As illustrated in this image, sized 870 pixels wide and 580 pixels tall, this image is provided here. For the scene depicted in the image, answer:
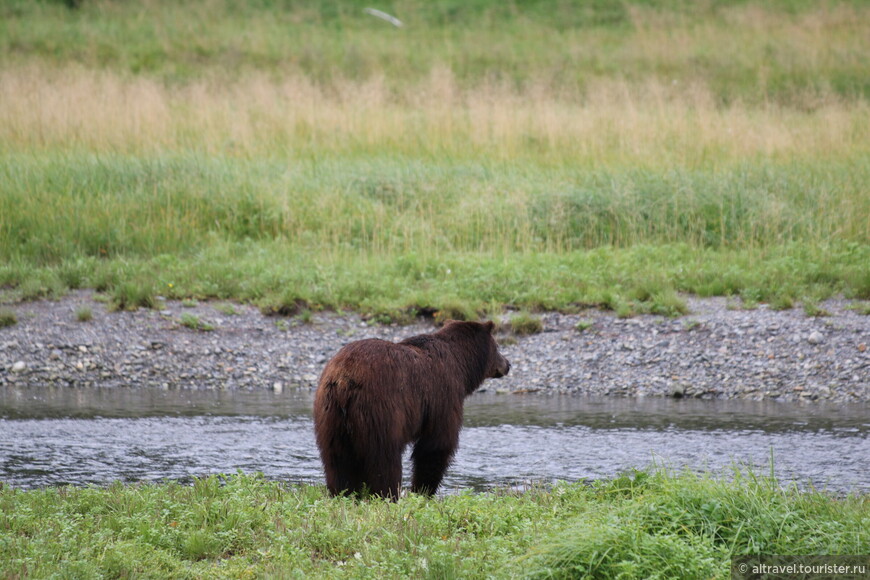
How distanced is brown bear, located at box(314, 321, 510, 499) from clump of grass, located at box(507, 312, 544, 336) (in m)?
5.50

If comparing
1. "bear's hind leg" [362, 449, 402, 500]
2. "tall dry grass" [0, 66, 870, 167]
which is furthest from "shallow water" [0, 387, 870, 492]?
"tall dry grass" [0, 66, 870, 167]

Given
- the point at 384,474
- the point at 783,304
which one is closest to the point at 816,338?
the point at 783,304

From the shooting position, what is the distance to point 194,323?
476 inches

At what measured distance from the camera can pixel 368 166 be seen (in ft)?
54.3

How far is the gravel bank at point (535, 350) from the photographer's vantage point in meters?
10.9

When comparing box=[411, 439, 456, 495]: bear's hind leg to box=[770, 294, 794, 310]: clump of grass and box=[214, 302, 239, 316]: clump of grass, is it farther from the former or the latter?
box=[770, 294, 794, 310]: clump of grass

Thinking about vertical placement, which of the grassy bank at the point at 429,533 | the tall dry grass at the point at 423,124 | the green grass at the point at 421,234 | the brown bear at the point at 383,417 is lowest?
the grassy bank at the point at 429,533

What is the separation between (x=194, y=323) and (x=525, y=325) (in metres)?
4.25

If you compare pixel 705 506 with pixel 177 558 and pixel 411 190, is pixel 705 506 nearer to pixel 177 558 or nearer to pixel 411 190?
pixel 177 558

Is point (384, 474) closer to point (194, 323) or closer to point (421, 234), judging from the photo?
point (194, 323)

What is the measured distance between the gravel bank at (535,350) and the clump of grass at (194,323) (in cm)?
3

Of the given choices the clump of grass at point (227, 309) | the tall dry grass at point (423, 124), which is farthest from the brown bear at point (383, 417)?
the tall dry grass at point (423, 124)

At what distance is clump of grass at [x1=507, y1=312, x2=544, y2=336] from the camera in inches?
477

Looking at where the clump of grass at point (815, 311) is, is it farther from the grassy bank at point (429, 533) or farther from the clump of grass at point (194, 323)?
the clump of grass at point (194, 323)
